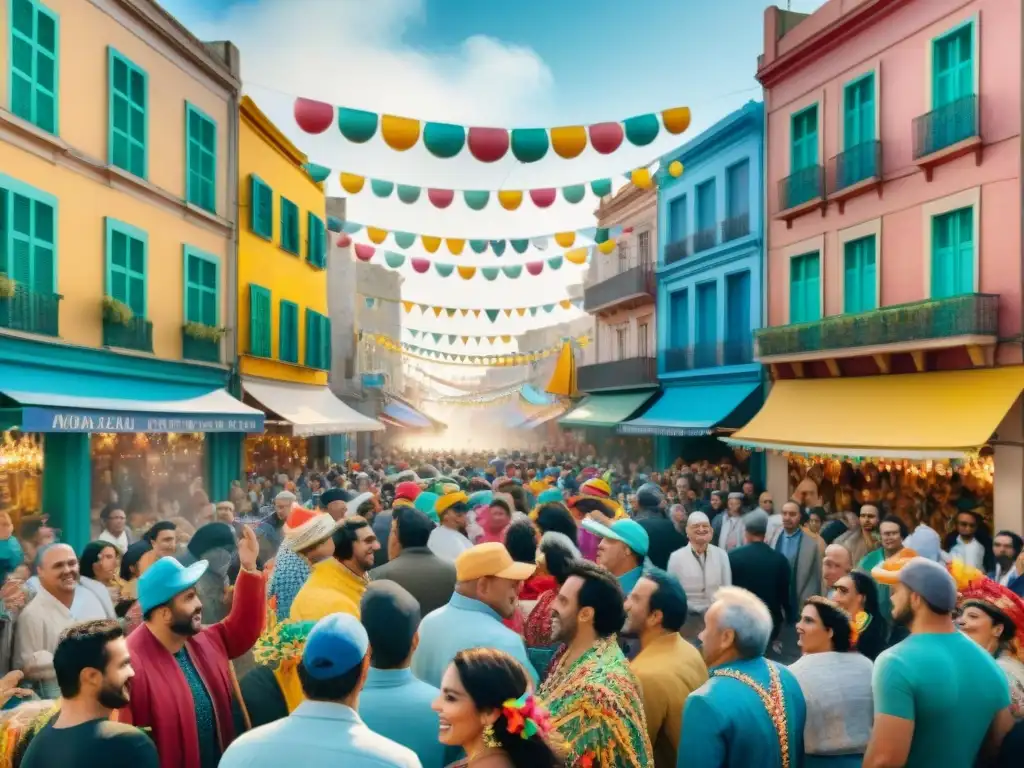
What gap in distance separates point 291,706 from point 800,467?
50.5 ft

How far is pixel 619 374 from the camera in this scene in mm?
25766

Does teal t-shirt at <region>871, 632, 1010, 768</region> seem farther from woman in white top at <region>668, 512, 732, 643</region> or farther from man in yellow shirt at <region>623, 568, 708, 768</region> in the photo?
woman in white top at <region>668, 512, 732, 643</region>

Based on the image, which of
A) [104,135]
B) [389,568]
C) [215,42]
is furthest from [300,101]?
[389,568]

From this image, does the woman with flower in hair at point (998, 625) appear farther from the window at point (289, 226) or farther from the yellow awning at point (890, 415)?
the window at point (289, 226)

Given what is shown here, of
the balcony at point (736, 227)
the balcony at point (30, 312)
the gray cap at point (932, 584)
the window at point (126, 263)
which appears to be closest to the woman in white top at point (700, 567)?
the gray cap at point (932, 584)

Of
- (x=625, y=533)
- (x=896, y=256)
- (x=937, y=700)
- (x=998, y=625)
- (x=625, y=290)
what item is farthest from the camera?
(x=625, y=290)

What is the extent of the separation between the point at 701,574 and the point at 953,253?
9.25 m

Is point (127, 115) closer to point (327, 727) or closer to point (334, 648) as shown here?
point (334, 648)

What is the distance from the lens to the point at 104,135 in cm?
1300

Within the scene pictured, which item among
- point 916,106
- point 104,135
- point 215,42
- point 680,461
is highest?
point 215,42

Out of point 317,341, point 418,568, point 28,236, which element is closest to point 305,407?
point 317,341

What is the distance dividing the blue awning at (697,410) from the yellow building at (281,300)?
7431mm

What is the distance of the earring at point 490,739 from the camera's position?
2.45m

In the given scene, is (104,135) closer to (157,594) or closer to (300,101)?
(300,101)
